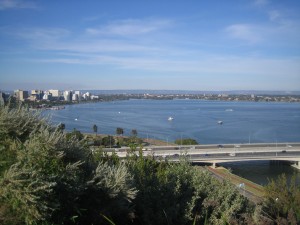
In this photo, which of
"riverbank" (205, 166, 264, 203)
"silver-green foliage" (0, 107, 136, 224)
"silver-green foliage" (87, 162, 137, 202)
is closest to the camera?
"silver-green foliage" (0, 107, 136, 224)

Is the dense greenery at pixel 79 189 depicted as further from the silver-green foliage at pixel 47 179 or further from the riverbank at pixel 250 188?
the riverbank at pixel 250 188

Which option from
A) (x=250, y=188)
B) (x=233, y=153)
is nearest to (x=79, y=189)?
(x=250, y=188)

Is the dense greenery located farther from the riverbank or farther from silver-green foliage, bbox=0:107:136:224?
the riverbank

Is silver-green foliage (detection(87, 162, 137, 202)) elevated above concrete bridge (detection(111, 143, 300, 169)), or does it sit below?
above

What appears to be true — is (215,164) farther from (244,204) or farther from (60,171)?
(60,171)

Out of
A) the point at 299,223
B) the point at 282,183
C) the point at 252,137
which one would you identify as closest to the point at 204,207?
the point at 299,223

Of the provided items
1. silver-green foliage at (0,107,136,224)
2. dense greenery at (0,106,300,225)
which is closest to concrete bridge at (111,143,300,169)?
dense greenery at (0,106,300,225)

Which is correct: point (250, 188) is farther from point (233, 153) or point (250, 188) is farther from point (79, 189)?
point (79, 189)

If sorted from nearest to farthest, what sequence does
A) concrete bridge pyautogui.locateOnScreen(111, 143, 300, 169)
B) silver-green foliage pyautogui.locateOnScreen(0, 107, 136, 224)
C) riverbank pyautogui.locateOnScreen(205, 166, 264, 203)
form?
silver-green foliage pyautogui.locateOnScreen(0, 107, 136, 224)
riverbank pyautogui.locateOnScreen(205, 166, 264, 203)
concrete bridge pyautogui.locateOnScreen(111, 143, 300, 169)

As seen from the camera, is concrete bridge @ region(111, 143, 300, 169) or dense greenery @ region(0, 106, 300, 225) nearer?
dense greenery @ region(0, 106, 300, 225)
